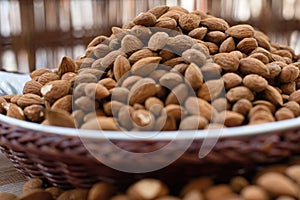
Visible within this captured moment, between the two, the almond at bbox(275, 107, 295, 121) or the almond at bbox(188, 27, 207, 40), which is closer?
the almond at bbox(275, 107, 295, 121)

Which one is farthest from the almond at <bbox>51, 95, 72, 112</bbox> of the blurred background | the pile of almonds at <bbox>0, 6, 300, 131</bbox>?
the blurred background

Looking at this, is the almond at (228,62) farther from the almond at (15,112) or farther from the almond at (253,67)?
the almond at (15,112)

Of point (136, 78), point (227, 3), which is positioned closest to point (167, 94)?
point (136, 78)

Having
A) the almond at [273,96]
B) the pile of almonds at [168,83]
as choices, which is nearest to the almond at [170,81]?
the pile of almonds at [168,83]

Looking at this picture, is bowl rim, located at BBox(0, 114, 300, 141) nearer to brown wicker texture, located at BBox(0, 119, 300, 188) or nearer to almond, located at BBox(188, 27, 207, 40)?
brown wicker texture, located at BBox(0, 119, 300, 188)

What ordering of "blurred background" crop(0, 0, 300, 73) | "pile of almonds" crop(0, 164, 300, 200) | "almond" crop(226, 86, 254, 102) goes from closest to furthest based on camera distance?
"pile of almonds" crop(0, 164, 300, 200), "almond" crop(226, 86, 254, 102), "blurred background" crop(0, 0, 300, 73)

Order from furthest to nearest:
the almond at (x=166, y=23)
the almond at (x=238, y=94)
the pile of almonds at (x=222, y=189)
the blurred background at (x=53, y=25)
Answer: the blurred background at (x=53, y=25), the almond at (x=166, y=23), the almond at (x=238, y=94), the pile of almonds at (x=222, y=189)

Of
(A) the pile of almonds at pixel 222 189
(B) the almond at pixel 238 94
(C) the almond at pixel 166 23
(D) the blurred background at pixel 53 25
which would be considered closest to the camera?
(A) the pile of almonds at pixel 222 189
